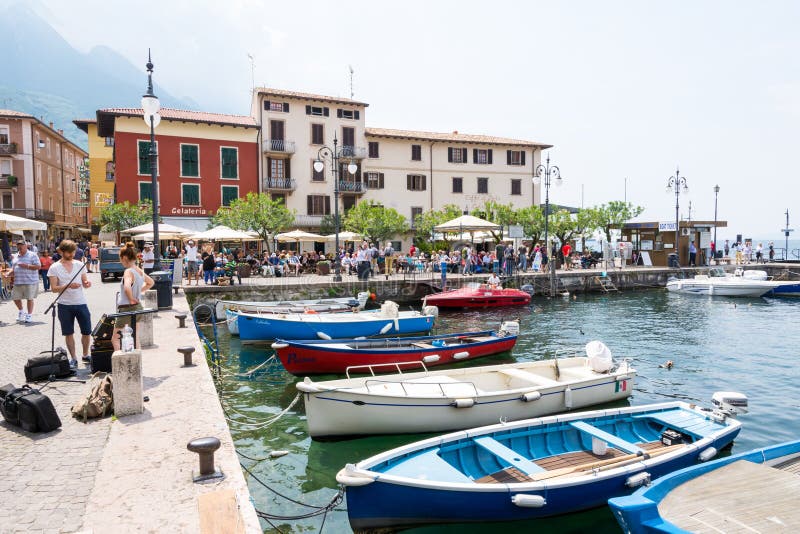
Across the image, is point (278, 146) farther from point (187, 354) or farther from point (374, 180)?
point (187, 354)

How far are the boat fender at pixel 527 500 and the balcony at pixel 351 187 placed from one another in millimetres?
39204

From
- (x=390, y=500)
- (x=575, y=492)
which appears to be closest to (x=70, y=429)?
(x=390, y=500)

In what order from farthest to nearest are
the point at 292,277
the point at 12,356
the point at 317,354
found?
the point at 292,277, the point at 317,354, the point at 12,356

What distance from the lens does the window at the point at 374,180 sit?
1789 inches

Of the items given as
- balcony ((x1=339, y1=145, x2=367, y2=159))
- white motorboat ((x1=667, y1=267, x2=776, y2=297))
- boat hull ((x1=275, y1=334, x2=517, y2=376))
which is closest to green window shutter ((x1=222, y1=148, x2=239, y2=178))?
balcony ((x1=339, y1=145, x2=367, y2=159))

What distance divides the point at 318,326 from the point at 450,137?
3517 cm

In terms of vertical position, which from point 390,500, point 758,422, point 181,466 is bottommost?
point 758,422

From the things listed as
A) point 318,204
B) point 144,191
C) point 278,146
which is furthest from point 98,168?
point 318,204

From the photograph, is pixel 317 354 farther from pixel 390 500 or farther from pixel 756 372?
pixel 756 372

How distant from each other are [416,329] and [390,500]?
11791 mm

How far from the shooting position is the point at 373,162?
150 ft

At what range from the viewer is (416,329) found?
17.6 metres

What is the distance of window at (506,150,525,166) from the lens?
1983 inches

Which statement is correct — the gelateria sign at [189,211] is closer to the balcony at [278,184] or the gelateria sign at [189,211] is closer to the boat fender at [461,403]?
the balcony at [278,184]
